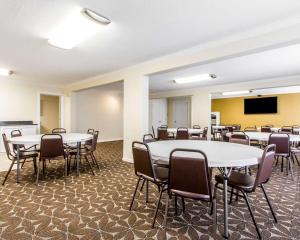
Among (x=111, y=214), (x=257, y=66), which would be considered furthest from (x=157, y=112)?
(x=111, y=214)

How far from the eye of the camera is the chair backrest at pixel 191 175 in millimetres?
1588

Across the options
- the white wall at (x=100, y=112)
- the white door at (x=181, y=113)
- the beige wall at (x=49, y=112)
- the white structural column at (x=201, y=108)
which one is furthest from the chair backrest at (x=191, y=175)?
the white door at (x=181, y=113)

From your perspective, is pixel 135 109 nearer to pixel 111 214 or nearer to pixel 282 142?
pixel 111 214

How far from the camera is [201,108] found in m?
7.67

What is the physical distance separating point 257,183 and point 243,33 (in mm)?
2160

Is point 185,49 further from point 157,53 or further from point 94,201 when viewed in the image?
point 94,201

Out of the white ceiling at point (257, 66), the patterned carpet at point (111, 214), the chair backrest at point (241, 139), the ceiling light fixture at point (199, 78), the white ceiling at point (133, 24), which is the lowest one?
the patterned carpet at point (111, 214)

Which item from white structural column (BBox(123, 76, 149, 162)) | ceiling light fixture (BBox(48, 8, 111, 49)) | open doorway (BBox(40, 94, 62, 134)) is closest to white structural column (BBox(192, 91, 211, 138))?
white structural column (BBox(123, 76, 149, 162))

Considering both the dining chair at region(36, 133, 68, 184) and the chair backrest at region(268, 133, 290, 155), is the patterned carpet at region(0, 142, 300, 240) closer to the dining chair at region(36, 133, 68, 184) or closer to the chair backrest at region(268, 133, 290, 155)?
the dining chair at region(36, 133, 68, 184)

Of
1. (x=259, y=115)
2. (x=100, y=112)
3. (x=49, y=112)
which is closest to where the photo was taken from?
(x=49, y=112)

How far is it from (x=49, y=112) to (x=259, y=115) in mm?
10132

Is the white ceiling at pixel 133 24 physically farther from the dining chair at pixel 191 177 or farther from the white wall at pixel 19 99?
the white wall at pixel 19 99

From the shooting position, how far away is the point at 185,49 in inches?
137

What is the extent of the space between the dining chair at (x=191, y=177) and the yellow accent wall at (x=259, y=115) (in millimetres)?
9298
